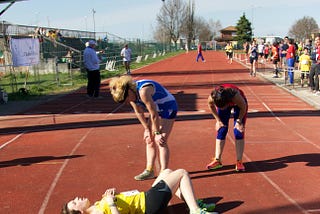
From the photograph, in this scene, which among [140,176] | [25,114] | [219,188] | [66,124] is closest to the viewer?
[219,188]

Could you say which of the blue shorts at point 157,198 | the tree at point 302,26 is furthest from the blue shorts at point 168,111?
the tree at point 302,26

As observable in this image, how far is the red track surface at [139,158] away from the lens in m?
4.91

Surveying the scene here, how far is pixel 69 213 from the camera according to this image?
12.2 ft

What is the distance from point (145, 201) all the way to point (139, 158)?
2.63m

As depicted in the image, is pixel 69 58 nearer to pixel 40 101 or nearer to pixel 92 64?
pixel 92 64

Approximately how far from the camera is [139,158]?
6.65m

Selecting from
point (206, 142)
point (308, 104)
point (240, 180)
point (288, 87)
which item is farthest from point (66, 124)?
point (288, 87)

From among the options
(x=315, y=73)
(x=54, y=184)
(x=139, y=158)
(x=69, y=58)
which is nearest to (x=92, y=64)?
(x=69, y=58)

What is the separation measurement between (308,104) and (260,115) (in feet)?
8.18

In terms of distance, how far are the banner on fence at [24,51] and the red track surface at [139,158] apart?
365 cm

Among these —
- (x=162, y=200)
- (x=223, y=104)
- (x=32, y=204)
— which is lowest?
(x=32, y=204)

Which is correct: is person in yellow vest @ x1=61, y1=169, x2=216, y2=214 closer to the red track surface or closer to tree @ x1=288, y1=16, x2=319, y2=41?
the red track surface

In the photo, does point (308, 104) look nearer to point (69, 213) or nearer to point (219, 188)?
point (219, 188)

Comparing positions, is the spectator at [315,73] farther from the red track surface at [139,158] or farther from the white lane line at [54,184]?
the white lane line at [54,184]
